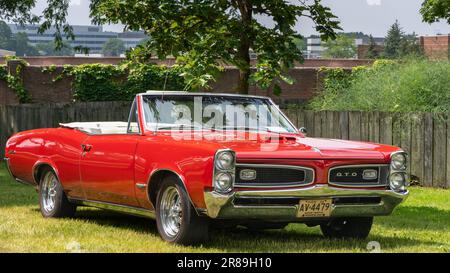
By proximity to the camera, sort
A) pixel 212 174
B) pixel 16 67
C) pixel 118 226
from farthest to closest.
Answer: pixel 16 67
pixel 118 226
pixel 212 174

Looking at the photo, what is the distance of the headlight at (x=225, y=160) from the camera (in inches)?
345

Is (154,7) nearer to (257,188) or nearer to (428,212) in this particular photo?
(428,212)

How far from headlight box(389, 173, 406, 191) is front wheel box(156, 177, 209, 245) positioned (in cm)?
188

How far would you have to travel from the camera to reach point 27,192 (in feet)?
54.4

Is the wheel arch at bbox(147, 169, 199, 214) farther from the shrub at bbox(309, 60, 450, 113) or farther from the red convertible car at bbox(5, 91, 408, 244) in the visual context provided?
the shrub at bbox(309, 60, 450, 113)

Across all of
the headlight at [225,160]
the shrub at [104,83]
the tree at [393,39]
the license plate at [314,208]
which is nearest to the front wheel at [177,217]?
the headlight at [225,160]

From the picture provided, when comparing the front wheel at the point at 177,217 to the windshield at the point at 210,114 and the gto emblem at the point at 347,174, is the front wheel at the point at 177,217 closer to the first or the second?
the windshield at the point at 210,114

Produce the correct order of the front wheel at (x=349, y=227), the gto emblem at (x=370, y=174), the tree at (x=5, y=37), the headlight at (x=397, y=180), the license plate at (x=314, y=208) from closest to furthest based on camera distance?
the license plate at (x=314, y=208), the gto emblem at (x=370, y=174), the headlight at (x=397, y=180), the front wheel at (x=349, y=227), the tree at (x=5, y=37)

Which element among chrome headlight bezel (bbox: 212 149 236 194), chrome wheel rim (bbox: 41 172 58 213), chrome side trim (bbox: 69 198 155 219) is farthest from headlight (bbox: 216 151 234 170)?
chrome wheel rim (bbox: 41 172 58 213)

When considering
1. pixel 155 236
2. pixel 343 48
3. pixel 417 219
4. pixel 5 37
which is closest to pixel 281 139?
pixel 155 236

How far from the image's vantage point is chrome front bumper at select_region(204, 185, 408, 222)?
8789 millimetres

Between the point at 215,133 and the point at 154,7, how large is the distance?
475cm

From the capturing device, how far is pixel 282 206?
9.00m

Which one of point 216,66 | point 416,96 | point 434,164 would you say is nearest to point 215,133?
point 216,66
